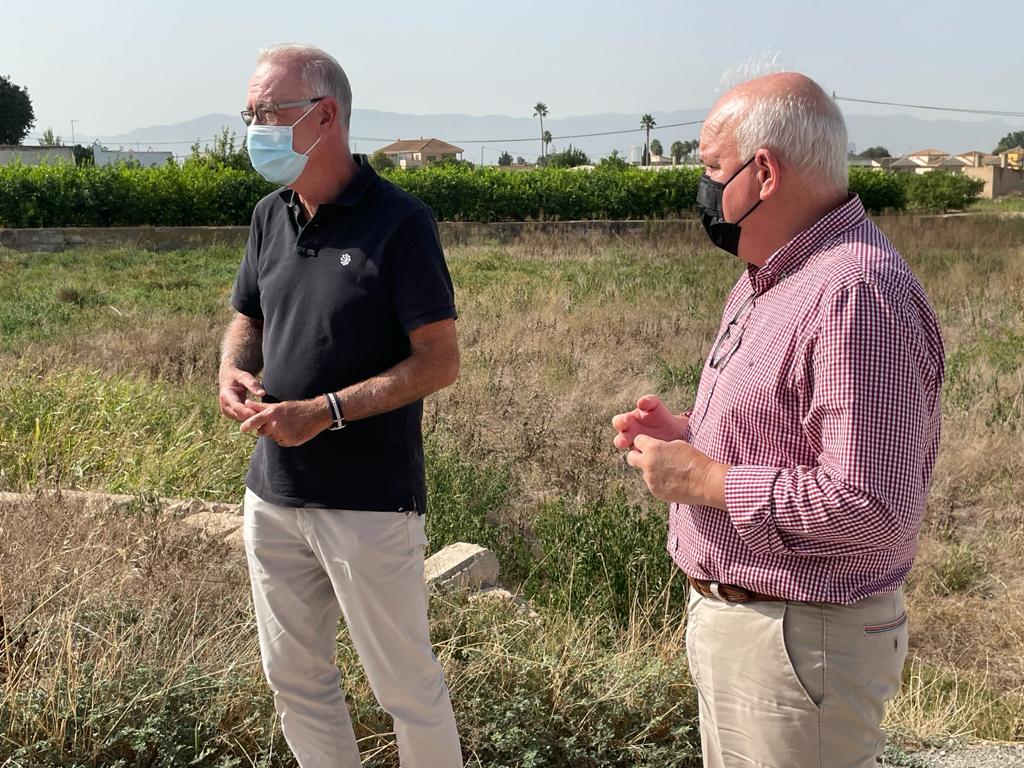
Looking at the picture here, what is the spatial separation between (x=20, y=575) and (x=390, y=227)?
6.97 feet

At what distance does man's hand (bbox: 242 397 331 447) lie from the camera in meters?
2.68

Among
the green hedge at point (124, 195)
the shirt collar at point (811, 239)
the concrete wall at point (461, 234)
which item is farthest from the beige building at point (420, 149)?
the shirt collar at point (811, 239)

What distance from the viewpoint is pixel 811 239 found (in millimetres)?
2025

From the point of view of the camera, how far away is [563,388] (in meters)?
8.91

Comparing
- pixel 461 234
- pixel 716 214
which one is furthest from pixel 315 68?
pixel 461 234

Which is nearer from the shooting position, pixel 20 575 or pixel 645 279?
pixel 20 575

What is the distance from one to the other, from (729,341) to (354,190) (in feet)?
3.91

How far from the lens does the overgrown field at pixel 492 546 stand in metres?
3.13

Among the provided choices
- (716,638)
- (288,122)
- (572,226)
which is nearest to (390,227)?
(288,122)

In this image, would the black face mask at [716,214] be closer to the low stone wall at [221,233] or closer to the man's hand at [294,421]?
the man's hand at [294,421]

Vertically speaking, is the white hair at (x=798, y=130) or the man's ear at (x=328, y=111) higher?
the man's ear at (x=328, y=111)

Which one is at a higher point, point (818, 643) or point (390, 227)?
point (390, 227)

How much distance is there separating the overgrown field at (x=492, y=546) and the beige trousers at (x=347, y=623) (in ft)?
1.05

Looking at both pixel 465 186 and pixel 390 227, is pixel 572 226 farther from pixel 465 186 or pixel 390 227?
pixel 390 227
